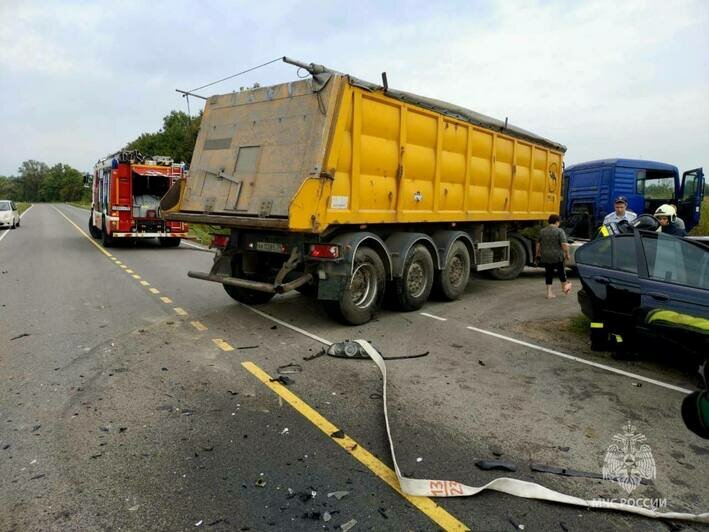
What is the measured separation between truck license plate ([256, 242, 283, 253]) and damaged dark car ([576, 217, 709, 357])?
3718 millimetres

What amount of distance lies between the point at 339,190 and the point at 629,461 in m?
4.15

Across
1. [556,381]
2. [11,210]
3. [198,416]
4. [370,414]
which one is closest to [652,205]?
[556,381]

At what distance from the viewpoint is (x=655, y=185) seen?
14.5 meters

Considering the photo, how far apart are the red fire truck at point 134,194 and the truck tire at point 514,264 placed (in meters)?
10.3

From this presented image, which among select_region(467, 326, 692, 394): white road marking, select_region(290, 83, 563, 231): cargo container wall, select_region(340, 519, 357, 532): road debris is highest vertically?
select_region(290, 83, 563, 231): cargo container wall

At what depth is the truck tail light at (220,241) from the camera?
7.46m

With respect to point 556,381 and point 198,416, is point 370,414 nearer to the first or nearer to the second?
point 198,416

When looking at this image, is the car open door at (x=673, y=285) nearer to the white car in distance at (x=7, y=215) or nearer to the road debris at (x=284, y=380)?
the road debris at (x=284, y=380)

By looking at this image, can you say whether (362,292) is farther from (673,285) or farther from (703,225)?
(703,225)

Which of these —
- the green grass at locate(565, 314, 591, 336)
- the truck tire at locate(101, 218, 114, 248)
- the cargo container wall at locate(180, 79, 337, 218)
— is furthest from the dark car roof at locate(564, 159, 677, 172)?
the truck tire at locate(101, 218, 114, 248)

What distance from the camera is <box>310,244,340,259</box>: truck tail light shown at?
6.17 m

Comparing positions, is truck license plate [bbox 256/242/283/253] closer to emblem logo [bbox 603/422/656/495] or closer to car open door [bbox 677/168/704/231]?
emblem logo [bbox 603/422/656/495]

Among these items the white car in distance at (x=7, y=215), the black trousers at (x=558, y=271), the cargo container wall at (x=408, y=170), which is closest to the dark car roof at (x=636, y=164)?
the cargo container wall at (x=408, y=170)

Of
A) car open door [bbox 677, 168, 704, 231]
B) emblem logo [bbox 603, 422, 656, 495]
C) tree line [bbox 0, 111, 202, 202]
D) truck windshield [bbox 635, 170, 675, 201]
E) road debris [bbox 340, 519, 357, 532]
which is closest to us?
road debris [bbox 340, 519, 357, 532]
